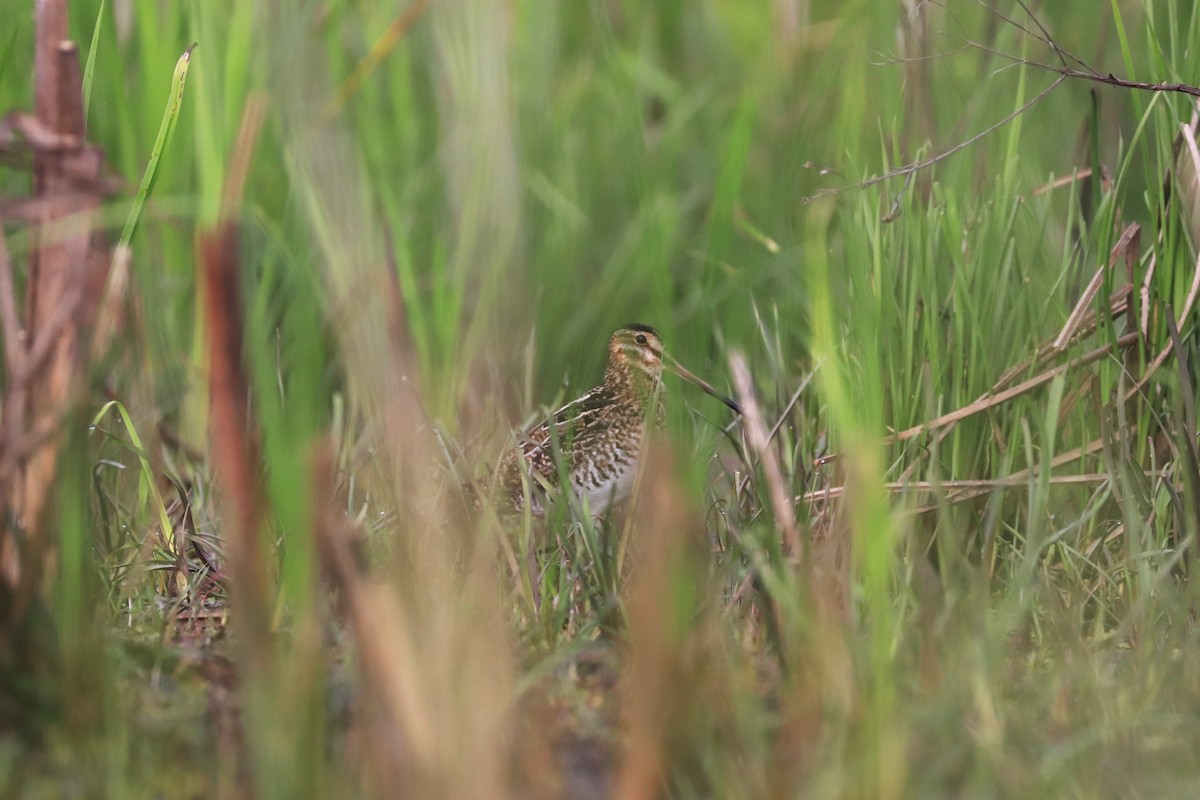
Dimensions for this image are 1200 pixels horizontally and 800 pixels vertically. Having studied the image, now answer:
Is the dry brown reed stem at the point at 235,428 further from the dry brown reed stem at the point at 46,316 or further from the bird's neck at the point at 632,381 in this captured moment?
the bird's neck at the point at 632,381

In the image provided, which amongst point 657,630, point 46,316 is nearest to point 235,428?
point 657,630

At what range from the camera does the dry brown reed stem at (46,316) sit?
1725mm

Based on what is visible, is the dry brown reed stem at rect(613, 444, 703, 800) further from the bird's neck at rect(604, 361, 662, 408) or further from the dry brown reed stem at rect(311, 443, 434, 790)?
the bird's neck at rect(604, 361, 662, 408)

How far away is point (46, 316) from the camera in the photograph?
1.89 m

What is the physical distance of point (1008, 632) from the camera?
2068 millimetres

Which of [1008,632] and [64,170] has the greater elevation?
[64,170]

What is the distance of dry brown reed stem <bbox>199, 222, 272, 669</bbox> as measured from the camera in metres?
1.39

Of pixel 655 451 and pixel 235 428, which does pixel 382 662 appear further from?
pixel 655 451

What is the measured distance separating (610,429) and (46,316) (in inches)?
60.5

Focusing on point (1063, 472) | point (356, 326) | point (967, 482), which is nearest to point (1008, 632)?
point (967, 482)

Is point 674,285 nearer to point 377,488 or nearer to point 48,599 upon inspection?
point 377,488

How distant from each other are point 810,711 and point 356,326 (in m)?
0.64

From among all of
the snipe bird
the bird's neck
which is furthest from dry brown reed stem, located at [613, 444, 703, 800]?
the bird's neck

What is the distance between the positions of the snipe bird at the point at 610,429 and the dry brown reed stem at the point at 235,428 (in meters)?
1.42
